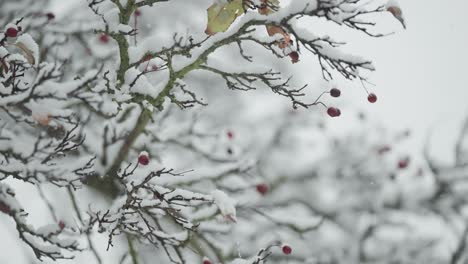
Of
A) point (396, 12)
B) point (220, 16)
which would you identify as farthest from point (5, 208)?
point (396, 12)

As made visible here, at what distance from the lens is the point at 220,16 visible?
2424 millimetres

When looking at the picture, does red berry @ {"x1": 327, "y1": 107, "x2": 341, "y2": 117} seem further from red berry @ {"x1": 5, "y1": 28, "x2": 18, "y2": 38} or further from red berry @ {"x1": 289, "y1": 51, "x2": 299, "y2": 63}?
red berry @ {"x1": 5, "y1": 28, "x2": 18, "y2": 38}

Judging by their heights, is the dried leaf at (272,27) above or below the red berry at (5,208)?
above

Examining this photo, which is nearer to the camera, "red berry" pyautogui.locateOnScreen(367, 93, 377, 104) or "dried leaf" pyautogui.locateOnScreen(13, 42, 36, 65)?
"dried leaf" pyautogui.locateOnScreen(13, 42, 36, 65)

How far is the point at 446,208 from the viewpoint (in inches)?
297

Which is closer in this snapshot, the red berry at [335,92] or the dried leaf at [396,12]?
the dried leaf at [396,12]

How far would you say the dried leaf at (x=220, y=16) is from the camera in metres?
2.42

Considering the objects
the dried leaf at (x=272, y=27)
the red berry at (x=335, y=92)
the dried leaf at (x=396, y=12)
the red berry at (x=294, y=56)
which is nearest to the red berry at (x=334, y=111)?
the red berry at (x=335, y=92)

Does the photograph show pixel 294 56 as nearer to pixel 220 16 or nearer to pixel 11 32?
pixel 220 16

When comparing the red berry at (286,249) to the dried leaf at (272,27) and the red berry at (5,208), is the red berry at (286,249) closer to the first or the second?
the dried leaf at (272,27)

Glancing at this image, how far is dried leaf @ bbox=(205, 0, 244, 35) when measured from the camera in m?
2.42

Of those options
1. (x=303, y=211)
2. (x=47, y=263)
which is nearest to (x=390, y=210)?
(x=303, y=211)

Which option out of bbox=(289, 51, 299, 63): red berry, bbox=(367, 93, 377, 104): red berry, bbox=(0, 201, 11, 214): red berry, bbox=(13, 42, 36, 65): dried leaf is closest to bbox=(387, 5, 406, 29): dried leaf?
bbox=(289, 51, 299, 63): red berry

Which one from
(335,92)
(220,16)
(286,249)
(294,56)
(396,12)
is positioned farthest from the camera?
(286,249)
